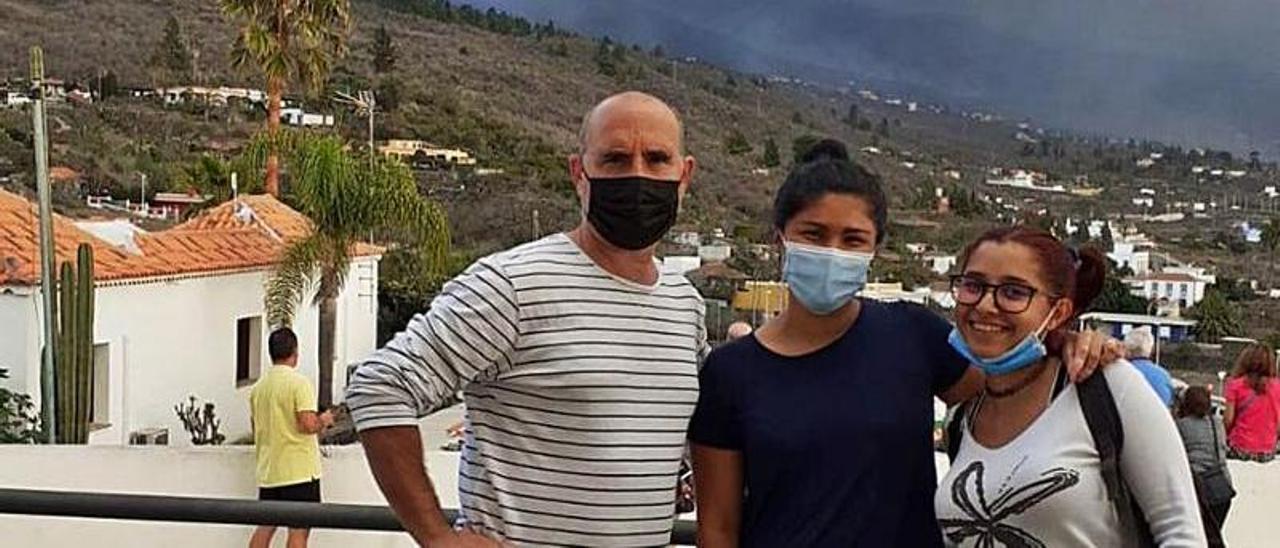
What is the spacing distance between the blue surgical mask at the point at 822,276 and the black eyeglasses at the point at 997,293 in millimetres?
127

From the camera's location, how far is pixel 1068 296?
5.46ft

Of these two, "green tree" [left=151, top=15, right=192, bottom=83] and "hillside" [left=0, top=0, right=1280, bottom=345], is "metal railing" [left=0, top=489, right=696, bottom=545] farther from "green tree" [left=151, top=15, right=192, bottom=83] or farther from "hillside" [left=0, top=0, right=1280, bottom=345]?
"green tree" [left=151, top=15, right=192, bottom=83]

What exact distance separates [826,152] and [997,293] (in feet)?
0.95

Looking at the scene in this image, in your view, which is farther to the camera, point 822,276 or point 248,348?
point 248,348

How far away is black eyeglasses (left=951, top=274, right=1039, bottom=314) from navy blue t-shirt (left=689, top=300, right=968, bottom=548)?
100 millimetres

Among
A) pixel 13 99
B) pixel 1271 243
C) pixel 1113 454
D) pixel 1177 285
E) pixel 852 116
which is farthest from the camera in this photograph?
pixel 852 116

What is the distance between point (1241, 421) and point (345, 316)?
1135 cm

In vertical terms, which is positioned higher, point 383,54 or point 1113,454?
point 383,54

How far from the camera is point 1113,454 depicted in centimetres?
156

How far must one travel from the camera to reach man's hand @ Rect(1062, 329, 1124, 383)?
1597 mm

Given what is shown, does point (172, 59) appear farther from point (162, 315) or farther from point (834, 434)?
point (834, 434)

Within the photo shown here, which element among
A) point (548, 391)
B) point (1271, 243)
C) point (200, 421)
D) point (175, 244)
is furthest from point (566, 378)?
point (1271, 243)

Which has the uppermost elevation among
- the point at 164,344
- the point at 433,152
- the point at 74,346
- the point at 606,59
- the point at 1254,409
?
the point at 606,59

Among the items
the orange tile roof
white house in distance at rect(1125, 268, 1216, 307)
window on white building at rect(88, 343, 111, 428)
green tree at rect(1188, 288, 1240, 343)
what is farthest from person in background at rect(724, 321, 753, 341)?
white house in distance at rect(1125, 268, 1216, 307)
